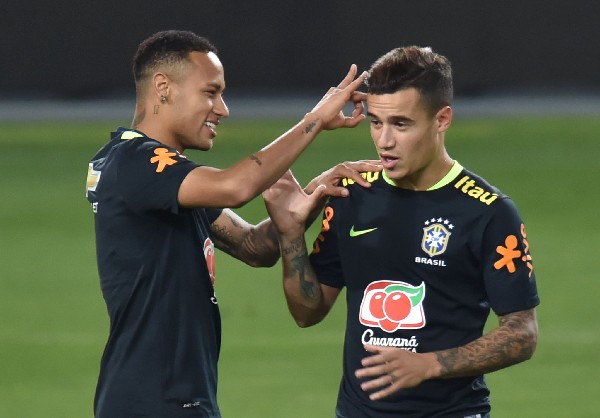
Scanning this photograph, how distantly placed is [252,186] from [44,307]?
6.26 metres

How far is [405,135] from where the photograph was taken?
4.98 metres

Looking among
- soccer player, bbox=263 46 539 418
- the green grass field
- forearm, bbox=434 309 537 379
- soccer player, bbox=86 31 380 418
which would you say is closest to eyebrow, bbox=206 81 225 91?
soccer player, bbox=86 31 380 418

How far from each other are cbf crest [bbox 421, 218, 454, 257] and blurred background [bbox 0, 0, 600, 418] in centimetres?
330

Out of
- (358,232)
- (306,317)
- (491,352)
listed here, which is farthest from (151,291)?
(491,352)

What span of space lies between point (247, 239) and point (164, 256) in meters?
0.87

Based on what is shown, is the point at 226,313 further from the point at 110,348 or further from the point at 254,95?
the point at 254,95

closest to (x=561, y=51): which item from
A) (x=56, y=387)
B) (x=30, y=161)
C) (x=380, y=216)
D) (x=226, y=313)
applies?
(x=30, y=161)

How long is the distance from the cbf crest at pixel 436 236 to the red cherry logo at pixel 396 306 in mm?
207

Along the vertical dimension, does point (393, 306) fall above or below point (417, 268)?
below

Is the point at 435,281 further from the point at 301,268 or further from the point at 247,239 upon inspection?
the point at 247,239

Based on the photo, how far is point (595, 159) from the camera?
17.3 m

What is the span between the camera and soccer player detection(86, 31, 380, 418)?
4871 millimetres

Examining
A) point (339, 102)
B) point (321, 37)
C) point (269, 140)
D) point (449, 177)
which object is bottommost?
point (449, 177)

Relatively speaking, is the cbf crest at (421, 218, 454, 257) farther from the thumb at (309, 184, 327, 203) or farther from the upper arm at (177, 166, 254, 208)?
the upper arm at (177, 166, 254, 208)
